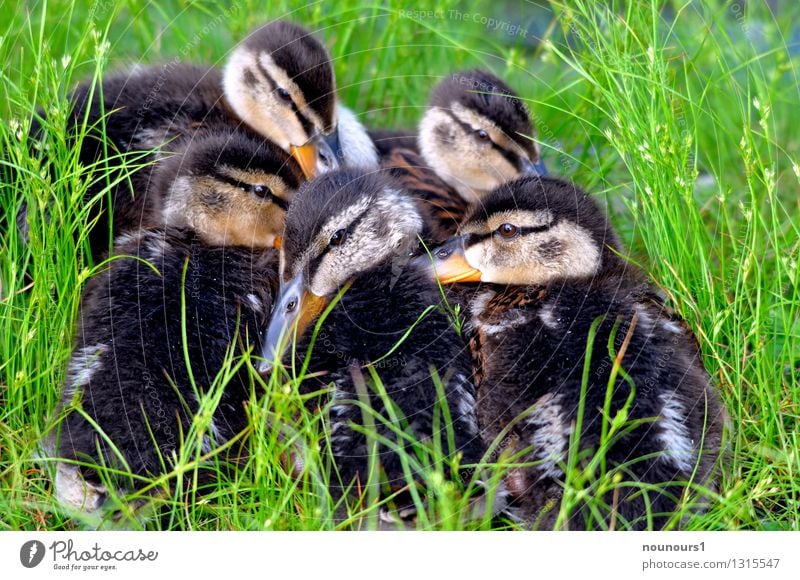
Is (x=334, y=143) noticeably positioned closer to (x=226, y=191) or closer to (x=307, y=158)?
(x=307, y=158)

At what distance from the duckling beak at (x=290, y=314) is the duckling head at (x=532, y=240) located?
1.32 ft

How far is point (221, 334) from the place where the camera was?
283 centimetres

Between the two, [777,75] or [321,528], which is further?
[777,75]

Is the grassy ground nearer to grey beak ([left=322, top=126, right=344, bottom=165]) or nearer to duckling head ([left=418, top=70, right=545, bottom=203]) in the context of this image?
duckling head ([left=418, top=70, right=545, bottom=203])

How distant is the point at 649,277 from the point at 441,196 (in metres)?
0.88

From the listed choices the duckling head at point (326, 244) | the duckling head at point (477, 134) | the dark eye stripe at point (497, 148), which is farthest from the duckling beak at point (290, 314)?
the dark eye stripe at point (497, 148)

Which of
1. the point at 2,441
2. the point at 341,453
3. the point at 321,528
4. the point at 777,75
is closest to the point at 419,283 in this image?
the point at 341,453

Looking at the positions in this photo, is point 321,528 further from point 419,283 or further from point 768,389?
point 768,389

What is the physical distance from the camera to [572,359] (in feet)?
8.78

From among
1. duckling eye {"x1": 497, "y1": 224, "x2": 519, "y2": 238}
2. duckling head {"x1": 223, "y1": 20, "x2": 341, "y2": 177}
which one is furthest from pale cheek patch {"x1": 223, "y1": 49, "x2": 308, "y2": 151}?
duckling eye {"x1": 497, "y1": 224, "x2": 519, "y2": 238}

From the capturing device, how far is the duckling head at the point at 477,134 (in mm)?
3648

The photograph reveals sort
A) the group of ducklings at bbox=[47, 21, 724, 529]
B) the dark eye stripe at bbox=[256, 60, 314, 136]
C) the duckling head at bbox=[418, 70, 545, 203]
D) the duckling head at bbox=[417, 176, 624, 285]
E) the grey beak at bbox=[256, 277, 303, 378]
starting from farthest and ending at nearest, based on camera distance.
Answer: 1. the duckling head at bbox=[418, 70, 545, 203]
2. the dark eye stripe at bbox=[256, 60, 314, 136]
3. the duckling head at bbox=[417, 176, 624, 285]
4. the grey beak at bbox=[256, 277, 303, 378]
5. the group of ducklings at bbox=[47, 21, 724, 529]

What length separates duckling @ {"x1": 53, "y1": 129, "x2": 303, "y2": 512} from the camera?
8.60 ft
